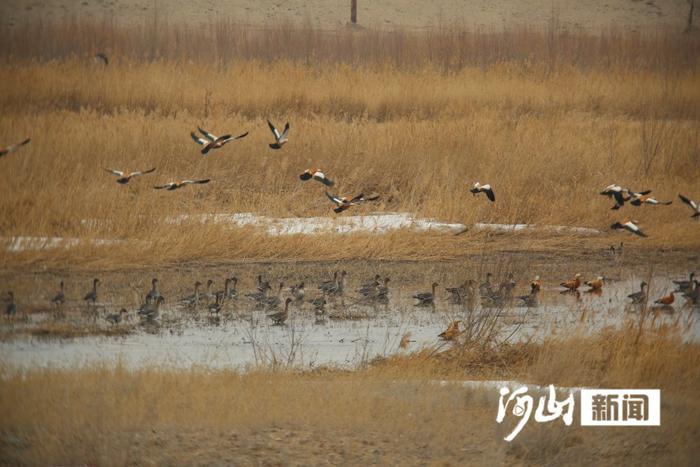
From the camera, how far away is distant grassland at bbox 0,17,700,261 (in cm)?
1175

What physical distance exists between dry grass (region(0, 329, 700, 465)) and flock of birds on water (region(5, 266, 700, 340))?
5.33ft

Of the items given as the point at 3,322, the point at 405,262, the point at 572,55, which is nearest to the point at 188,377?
the point at 3,322

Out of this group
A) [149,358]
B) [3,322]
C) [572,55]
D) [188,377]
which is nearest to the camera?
[188,377]

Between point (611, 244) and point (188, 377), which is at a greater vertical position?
point (188, 377)

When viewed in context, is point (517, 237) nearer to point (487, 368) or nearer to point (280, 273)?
point (280, 273)

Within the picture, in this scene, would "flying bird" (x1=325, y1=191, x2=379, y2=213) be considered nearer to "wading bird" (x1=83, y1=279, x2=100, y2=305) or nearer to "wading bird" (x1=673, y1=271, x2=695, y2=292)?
"wading bird" (x1=83, y1=279, x2=100, y2=305)

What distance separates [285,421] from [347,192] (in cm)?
631

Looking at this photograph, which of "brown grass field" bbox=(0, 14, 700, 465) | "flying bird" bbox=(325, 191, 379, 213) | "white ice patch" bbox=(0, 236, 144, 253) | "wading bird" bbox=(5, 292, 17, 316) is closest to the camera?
"brown grass field" bbox=(0, 14, 700, 465)

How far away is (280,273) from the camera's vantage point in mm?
10875

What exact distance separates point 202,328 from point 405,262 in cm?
288

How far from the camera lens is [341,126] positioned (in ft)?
47.4

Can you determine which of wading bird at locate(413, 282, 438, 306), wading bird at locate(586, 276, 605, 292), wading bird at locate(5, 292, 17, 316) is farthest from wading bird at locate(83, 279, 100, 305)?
wading bird at locate(586, 276, 605, 292)

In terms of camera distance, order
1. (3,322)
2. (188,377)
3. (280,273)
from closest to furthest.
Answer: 1. (188,377)
2. (3,322)
3. (280,273)

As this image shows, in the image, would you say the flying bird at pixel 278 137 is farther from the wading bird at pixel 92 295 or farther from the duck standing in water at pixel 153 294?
the wading bird at pixel 92 295
